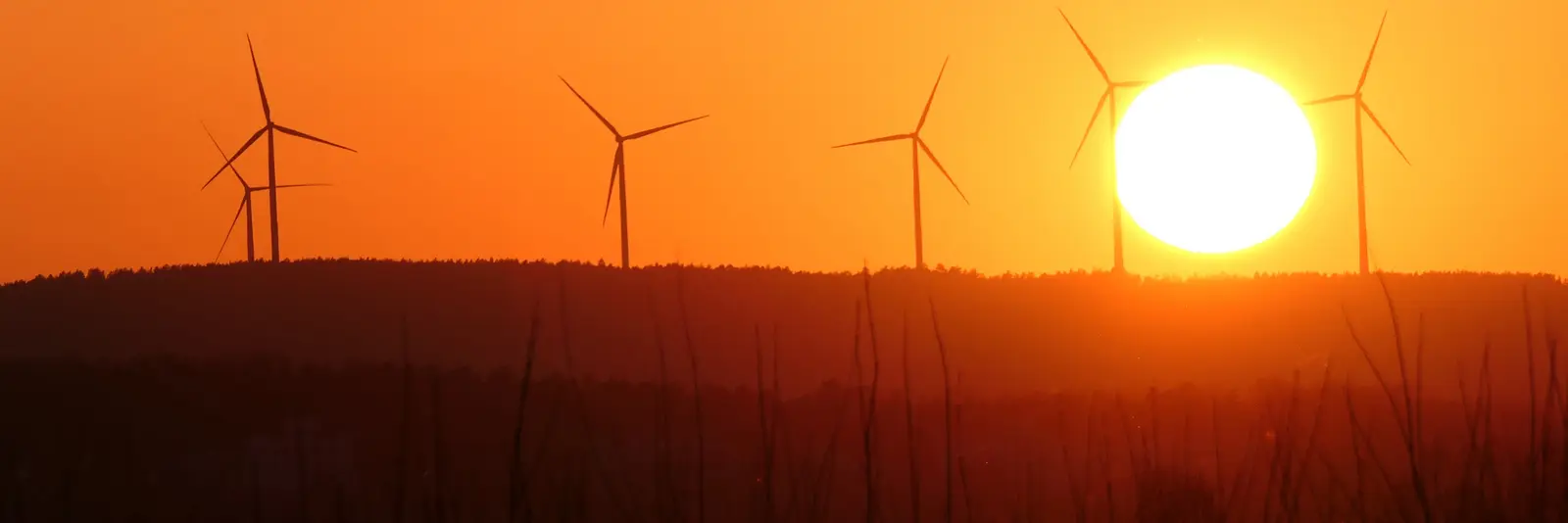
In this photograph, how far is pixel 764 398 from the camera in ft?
105

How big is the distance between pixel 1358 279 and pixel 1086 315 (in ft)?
45.1

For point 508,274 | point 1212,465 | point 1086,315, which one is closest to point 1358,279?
point 1086,315

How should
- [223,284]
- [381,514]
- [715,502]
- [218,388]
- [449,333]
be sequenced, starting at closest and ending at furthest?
[381,514] → [715,502] → [218,388] → [449,333] → [223,284]

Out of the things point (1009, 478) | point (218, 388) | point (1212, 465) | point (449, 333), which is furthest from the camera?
point (449, 333)

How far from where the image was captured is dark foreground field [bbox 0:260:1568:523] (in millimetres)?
6984

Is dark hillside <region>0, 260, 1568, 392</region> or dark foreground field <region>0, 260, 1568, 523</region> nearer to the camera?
dark foreground field <region>0, 260, 1568, 523</region>

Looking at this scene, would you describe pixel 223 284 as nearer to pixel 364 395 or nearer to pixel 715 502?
pixel 364 395

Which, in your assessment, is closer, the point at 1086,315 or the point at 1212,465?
the point at 1212,465

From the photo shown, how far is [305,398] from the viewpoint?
27.5 meters

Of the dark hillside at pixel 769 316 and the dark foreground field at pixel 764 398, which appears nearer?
the dark foreground field at pixel 764 398

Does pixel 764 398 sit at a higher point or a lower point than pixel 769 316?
lower

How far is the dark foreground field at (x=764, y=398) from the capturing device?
698 cm

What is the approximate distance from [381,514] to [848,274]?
4791 cm

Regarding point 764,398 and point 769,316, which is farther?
point 769,316
